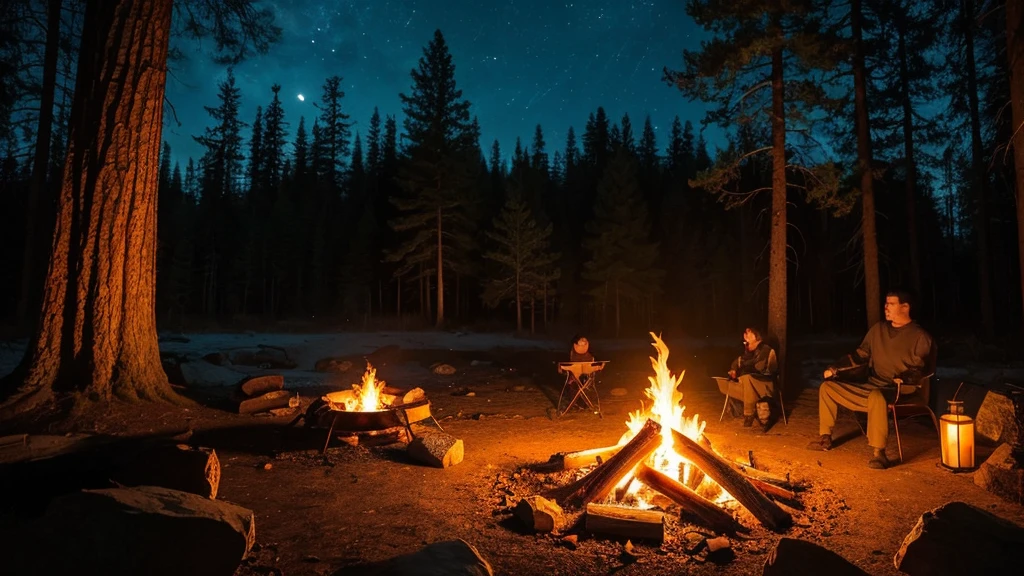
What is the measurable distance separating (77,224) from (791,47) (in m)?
10.9

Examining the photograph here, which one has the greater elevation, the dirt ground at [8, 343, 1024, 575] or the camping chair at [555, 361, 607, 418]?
the camping chair at [555, 361, 607, 418]

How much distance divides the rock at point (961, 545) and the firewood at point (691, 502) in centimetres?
97

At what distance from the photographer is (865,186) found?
11.4 m

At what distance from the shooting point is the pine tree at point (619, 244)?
108 feet

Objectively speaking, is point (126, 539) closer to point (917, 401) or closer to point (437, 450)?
point (437, 450)

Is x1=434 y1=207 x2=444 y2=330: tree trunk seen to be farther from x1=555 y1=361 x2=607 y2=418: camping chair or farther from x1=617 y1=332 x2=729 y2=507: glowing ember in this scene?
x1=617 y1=332 x2=729 y2=507: glowing ember

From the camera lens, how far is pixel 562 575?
10.6 ft

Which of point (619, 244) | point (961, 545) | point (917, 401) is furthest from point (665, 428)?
point (619, 244)

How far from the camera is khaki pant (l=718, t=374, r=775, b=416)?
734 cm

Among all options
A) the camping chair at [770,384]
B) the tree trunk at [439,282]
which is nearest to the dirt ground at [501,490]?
the camping chair at [770,384]

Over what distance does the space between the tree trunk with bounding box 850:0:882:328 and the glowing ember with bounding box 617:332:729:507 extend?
7278 mm

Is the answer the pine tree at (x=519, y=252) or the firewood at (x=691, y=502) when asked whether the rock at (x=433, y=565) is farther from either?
the pine tree at (x=519, y=252)

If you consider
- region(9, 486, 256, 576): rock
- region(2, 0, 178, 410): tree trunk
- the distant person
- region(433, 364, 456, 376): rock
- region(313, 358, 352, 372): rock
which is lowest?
region(433, 364, 456, 376): rock

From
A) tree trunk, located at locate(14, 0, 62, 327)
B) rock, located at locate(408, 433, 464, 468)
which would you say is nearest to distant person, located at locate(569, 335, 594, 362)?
rock, located at locate(408, 433, 464, 468)
